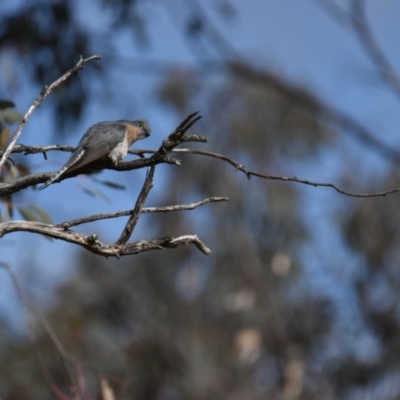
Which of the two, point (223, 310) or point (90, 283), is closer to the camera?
point (223, 310)

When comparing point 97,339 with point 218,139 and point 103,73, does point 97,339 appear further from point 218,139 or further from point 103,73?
point 103,73

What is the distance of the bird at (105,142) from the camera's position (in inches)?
89.9

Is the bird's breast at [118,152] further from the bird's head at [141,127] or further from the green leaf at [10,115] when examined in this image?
the green leaf at [10,115]

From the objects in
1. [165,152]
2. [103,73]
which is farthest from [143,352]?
[165,152]

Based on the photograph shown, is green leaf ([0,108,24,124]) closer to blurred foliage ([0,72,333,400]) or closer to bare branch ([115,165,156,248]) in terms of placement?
bare branch ([115,165,156,248])

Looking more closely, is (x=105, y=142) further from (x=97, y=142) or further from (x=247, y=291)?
(x=247, y=291)

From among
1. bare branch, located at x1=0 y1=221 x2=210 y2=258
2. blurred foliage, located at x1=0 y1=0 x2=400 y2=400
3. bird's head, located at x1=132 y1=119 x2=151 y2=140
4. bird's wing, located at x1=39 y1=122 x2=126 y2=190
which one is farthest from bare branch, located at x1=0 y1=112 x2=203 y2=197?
blurred foliage, located at x1=0 y1=0 x2=400 y2=400

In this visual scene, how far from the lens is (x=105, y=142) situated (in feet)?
8.09

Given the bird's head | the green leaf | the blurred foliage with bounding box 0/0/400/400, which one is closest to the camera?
the bird's head

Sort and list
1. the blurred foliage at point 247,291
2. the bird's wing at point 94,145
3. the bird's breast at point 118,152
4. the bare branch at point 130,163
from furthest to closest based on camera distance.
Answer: the blurred foliage at point 247,291 → the bird's breast at point 118,152 → the bird's wing at point 94,145 → the bare branch at point 130,163

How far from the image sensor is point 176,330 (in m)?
13.5

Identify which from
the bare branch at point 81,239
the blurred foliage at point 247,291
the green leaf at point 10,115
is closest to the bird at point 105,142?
the bare branch at point 81,239

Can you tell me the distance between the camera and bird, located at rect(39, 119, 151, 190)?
2.28m

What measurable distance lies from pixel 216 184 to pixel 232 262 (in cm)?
142
